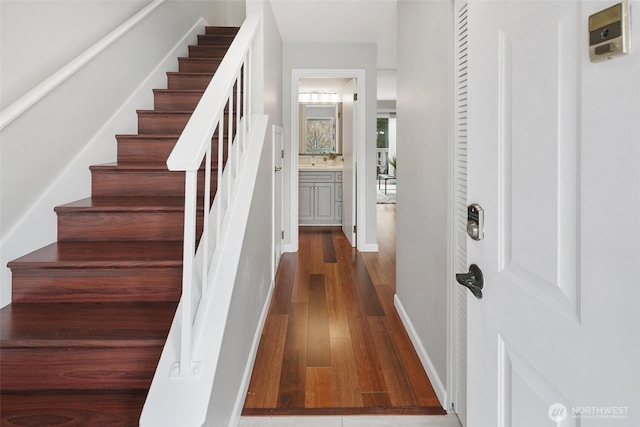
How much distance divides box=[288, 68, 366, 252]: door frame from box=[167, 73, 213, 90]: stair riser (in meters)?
→ 1.61

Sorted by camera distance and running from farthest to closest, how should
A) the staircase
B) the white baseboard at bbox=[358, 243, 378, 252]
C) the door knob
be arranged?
the white baseboard at bbox=[358, 243, 378, 252] < the staircase < the door knob

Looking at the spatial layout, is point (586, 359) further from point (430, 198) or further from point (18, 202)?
point (18, 202)

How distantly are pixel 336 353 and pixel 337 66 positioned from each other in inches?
138

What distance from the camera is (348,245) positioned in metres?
5.14

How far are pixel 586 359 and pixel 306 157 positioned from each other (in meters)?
7.01

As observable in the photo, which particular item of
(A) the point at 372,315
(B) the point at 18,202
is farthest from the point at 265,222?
(B) the point at 18,202

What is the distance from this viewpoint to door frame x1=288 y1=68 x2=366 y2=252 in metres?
4.67

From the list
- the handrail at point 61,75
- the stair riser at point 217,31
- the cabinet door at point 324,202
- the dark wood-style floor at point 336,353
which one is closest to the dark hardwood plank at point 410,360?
the dark wood-style floor at point 336,353

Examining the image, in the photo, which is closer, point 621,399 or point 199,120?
point 621,399

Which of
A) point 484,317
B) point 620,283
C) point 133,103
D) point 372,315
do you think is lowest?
point 372,315

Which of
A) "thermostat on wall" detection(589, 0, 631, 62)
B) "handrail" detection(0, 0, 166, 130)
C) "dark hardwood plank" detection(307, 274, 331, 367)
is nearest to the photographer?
"thermostat on wall" detection(589, 0, 631, 62)

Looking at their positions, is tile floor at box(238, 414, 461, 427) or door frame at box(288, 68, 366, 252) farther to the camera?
door frame at box(288, 68, 366, 252)

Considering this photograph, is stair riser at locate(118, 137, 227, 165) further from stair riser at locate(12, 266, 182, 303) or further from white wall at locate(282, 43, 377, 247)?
white wall at locate(282, 43, 377, 247)

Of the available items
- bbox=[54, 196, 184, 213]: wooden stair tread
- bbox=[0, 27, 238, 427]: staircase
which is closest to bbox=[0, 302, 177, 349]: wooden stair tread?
bbox=[0, 27, 238, 427]: staircase
